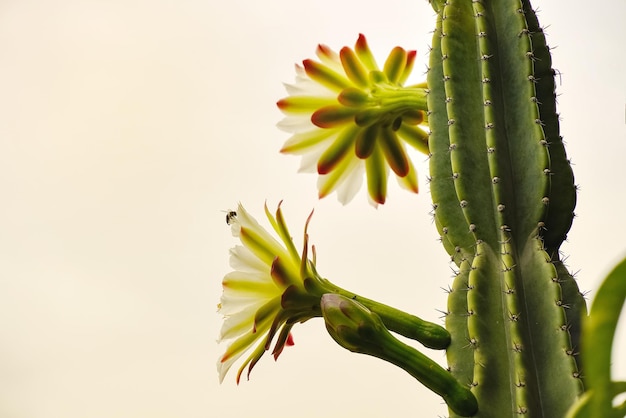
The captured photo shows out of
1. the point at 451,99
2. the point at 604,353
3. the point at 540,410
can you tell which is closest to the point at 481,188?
the point at 451,99

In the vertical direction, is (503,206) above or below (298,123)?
below

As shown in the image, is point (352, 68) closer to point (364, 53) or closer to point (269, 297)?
point (364, 53)

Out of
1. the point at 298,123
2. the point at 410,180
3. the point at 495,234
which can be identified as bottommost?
the point at 495,234

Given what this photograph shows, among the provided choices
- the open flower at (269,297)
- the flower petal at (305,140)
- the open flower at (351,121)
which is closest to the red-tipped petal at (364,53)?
the open flower at (351,121)

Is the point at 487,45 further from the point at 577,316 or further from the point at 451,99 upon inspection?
the point at 577,316

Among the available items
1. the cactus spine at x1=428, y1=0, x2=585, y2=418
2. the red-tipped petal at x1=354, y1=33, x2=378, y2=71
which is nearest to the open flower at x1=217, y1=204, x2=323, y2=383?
the cactus spine at x1=428, y1=0, x2=585, y2=418

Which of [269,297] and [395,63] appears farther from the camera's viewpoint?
[395,63]

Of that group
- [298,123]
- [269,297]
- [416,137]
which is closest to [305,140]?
[298,123]

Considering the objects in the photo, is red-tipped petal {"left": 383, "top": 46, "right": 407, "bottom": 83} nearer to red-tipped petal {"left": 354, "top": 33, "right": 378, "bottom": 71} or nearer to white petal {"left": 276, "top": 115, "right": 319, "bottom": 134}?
red-tipped petal {"left": 354, "top": 33, "right": 378, "bottom": 71}
